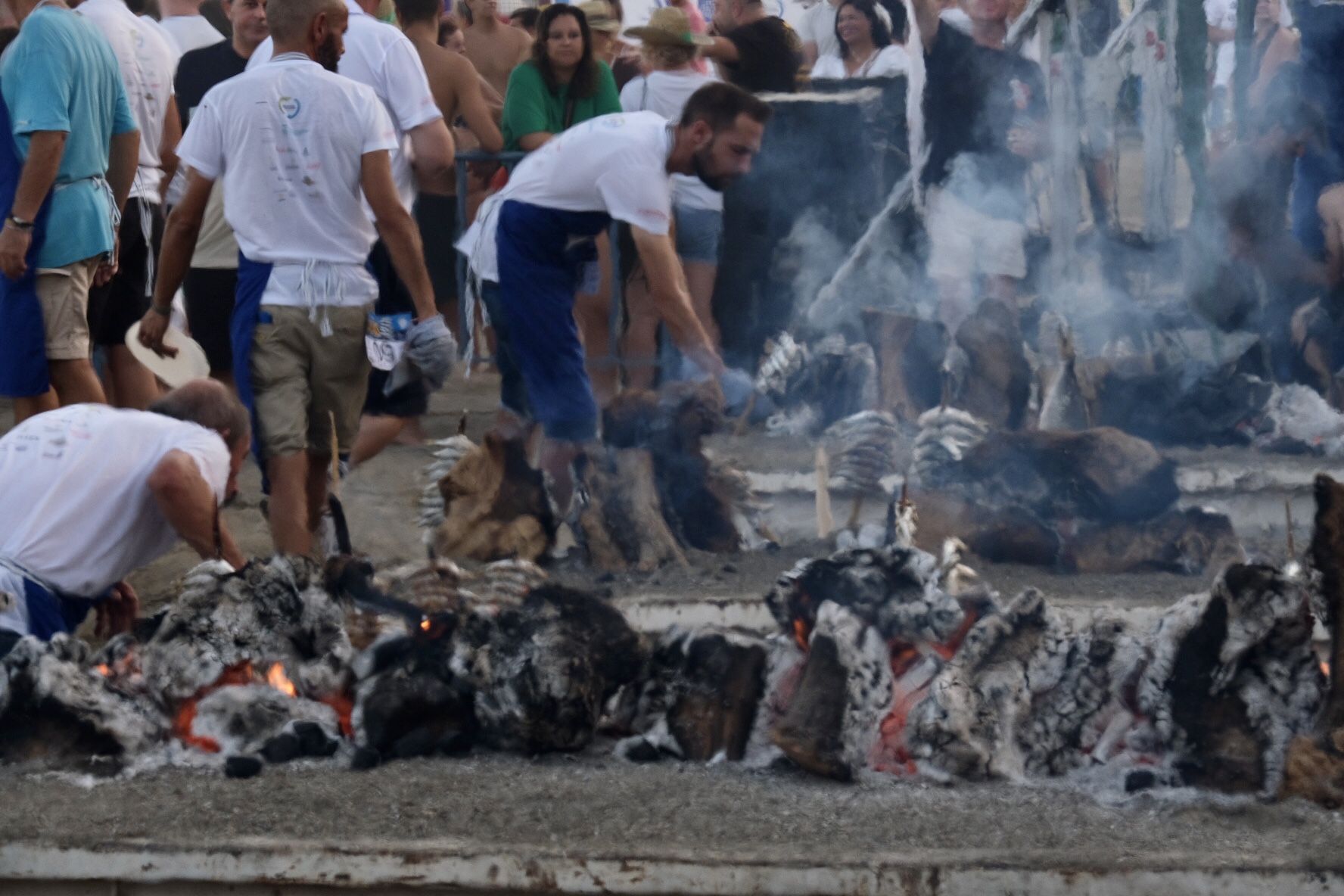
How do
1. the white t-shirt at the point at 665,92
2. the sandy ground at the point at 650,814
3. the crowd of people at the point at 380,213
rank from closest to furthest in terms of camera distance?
the sandy ground at the point at 650,814, the crowd of people at the point at 380,213, the white t-shirt at the point at 665,92

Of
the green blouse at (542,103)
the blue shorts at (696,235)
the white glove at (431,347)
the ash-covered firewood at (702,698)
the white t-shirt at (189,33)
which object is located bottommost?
the ash-covered firewood at (702,698)

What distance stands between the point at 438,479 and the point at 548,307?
726 millimetres

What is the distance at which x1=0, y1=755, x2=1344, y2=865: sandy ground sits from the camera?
3770 millimetres

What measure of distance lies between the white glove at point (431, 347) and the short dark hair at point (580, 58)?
2287mm

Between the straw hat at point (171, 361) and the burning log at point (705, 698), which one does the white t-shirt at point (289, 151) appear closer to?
the straw hat at point (171, 361)

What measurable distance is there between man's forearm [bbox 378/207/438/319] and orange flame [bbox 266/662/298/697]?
1.29 m

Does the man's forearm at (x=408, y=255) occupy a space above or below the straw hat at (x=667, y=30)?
below

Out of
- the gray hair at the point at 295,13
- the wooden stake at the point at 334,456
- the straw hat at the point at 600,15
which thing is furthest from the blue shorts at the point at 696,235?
the gray hair at the point at 295,13

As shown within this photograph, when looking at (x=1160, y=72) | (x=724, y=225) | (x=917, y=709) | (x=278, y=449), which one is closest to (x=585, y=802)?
(x=917, y=709)

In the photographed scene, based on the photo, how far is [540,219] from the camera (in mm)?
6180

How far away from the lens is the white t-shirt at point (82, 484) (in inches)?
191

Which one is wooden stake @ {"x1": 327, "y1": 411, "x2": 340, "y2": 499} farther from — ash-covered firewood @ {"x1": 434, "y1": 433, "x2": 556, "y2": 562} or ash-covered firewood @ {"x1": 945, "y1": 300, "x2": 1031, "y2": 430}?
ash-covered firewood @ {"x1": 945, "y1": 300, "x2": 1031, "y2": 430}

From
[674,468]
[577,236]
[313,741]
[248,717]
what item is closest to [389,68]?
[577,236]

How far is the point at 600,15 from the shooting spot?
8367 millimetres
